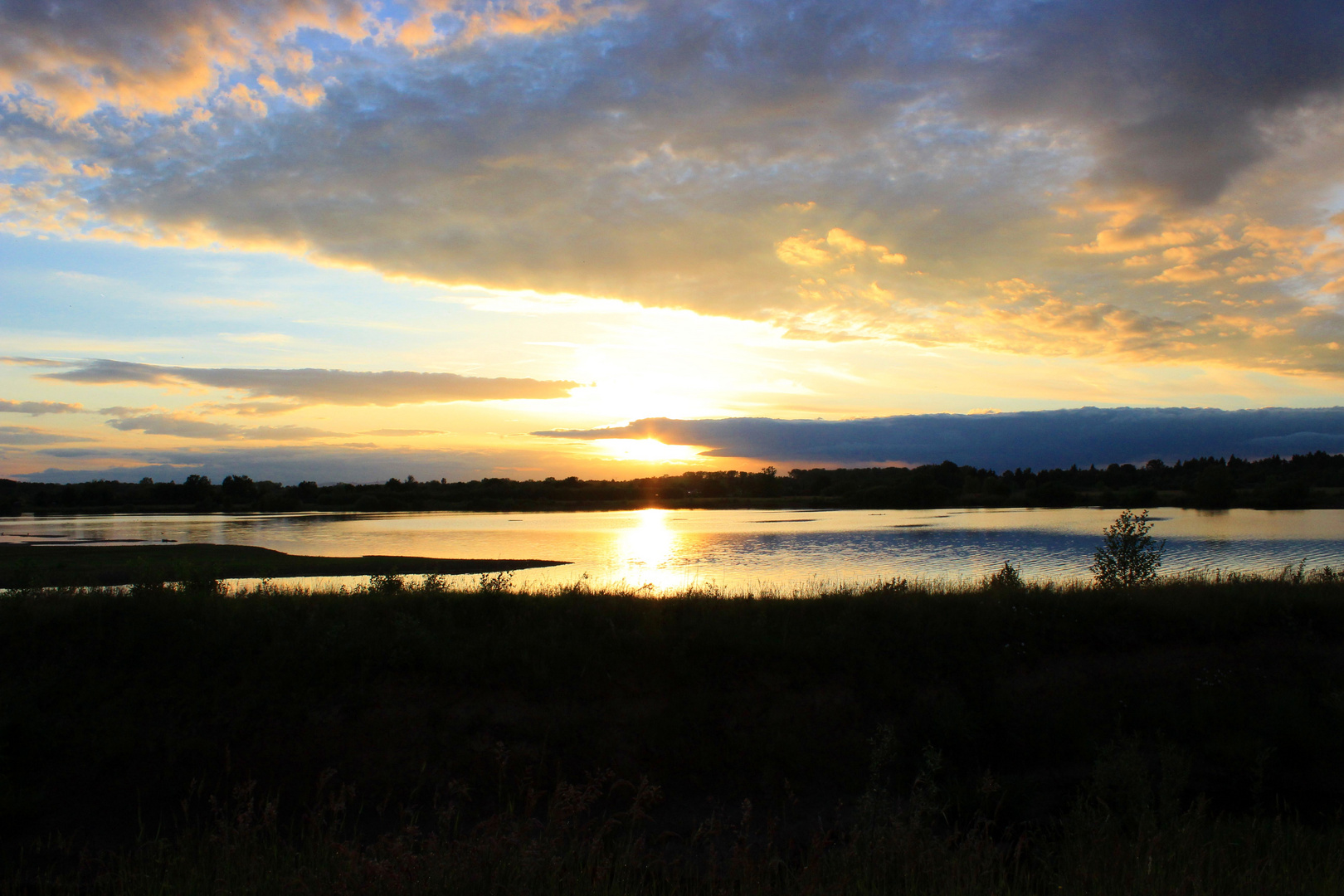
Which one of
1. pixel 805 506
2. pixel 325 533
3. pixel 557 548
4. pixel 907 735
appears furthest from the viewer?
pixel 805 506

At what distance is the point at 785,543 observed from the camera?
4700 cm

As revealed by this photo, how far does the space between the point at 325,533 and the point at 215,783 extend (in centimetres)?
5851

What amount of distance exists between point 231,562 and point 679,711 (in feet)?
107

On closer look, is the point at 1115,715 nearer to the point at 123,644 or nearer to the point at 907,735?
the point at 907,735

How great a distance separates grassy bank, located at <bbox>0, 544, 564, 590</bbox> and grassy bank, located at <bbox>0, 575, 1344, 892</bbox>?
16.0m

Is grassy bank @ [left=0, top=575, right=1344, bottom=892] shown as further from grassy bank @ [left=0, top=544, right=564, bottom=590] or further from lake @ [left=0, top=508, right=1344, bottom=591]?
grassy bank @ [left=0, top=544, right=564, bottom=590]

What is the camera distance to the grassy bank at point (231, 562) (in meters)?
31.6

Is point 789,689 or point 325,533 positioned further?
point 325,533

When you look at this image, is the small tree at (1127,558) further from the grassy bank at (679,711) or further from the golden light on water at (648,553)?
the golden light on water at (648,553)

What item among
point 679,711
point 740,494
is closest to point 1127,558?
point 679,711

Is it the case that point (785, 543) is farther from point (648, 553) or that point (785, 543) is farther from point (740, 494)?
point (740, 494)

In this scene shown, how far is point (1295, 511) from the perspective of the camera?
73.9 meters

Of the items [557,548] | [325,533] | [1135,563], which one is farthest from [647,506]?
[1135,563]

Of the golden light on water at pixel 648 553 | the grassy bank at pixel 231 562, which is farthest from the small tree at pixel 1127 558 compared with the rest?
the grassy bank at pixel 231 562
